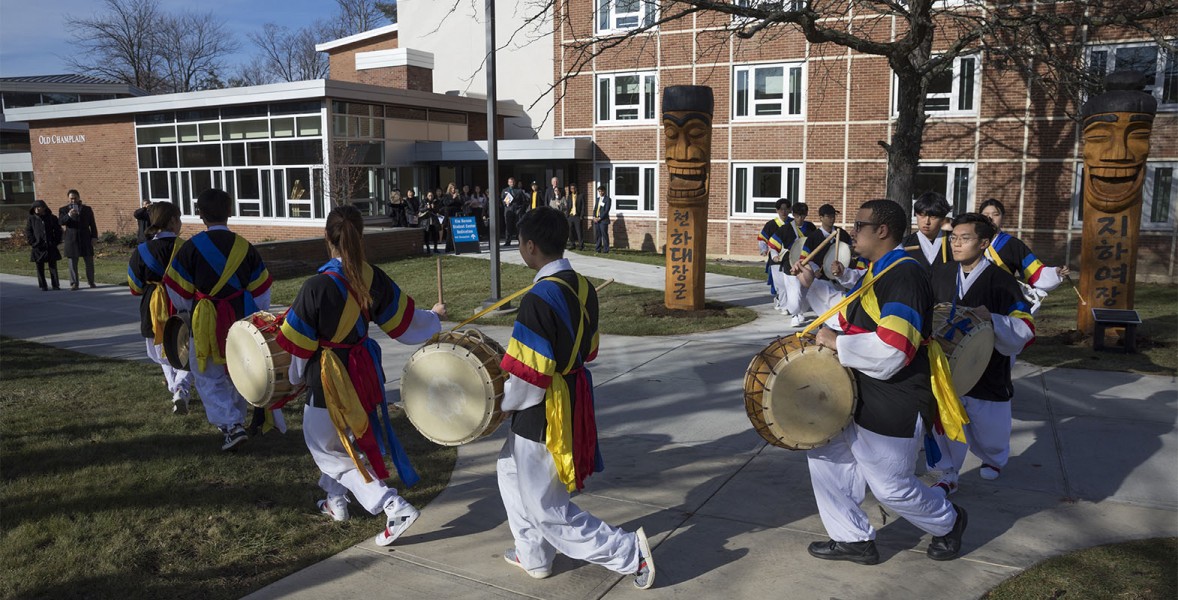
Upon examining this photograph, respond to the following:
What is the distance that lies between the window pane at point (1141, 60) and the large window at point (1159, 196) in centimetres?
195

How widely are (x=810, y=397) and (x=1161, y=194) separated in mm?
19251

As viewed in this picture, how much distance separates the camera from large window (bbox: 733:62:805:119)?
72.4 feet

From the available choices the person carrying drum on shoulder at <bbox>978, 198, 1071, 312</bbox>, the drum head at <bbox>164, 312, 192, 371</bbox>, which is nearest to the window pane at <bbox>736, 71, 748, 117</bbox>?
the person carrying drum on shoulder at <bbox>978, 198, 1071, 312</bbox>

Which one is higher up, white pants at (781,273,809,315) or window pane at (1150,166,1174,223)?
window pane at (1150,166,1174,223)

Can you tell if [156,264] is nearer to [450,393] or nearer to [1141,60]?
[450,393]

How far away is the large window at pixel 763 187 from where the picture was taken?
22438 mm

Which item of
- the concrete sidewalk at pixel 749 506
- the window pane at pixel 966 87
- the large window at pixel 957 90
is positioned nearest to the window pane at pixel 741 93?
the large window at pixel 957 90

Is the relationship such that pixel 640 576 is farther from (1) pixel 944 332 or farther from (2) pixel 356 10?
(2) pixel 356 10

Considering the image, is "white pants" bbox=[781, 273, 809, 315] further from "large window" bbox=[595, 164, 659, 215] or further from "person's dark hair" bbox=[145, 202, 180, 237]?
"large window" bbox=[595, 164, 659, 215]

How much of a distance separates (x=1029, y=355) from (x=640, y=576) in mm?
7107

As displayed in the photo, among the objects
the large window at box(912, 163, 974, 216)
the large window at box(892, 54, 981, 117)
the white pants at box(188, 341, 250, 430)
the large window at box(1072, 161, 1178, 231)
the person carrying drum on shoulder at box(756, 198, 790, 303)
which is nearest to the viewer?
the white pants at box(188, 341, 250, 430)

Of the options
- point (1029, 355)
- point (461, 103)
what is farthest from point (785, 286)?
point (461, 103)

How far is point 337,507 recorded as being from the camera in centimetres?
480

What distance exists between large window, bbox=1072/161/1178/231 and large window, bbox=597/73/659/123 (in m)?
11.4
